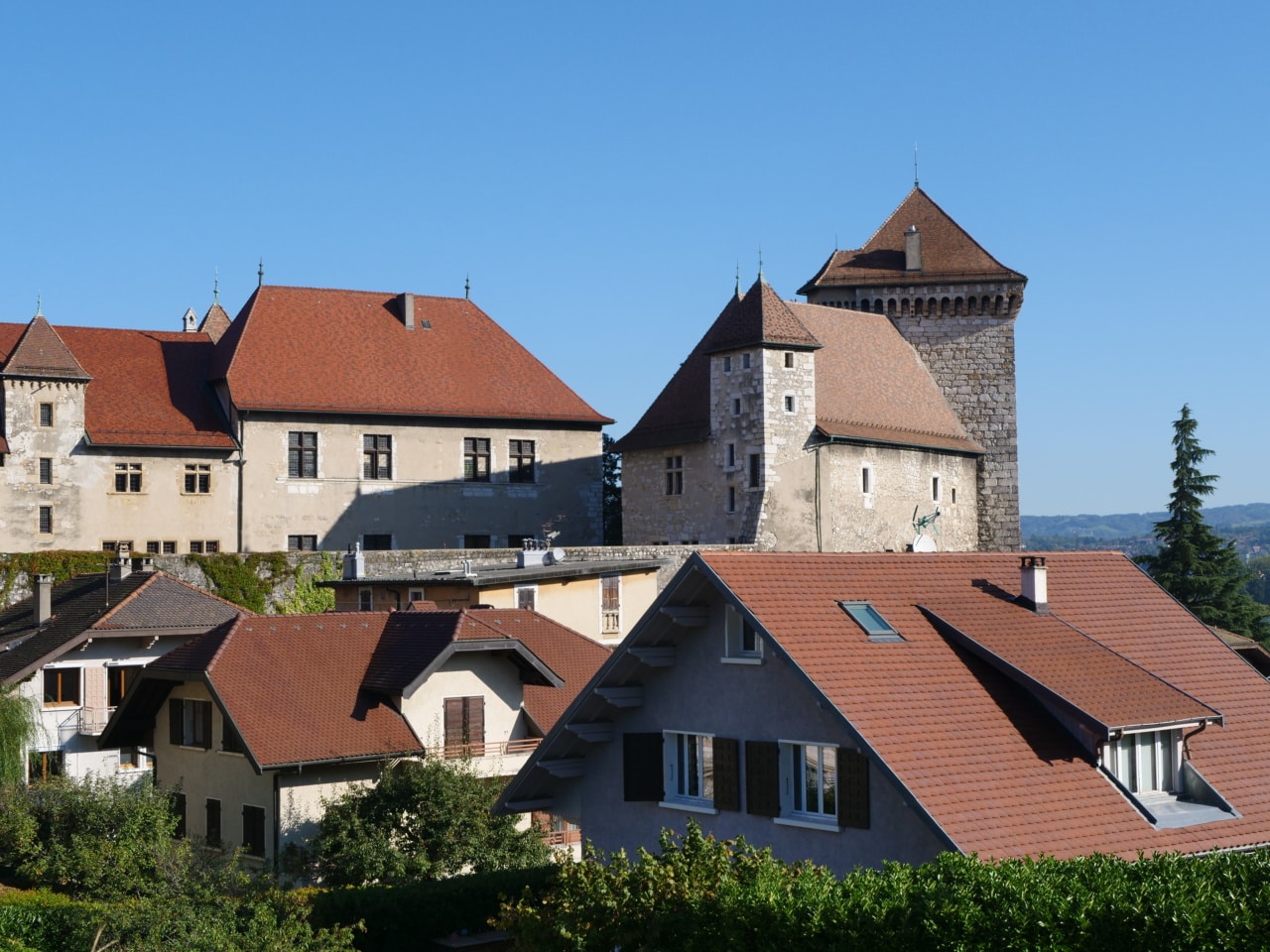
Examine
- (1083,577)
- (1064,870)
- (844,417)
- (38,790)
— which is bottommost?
(38,790)

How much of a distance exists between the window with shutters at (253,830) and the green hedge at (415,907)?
500 centimetres

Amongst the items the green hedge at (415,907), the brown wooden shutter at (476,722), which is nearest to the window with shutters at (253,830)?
the brown wooden shutter at (476,722)

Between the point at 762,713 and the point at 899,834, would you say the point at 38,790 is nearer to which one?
the point at 762,713

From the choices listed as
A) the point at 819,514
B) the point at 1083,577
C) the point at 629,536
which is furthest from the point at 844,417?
the point at 1083,577

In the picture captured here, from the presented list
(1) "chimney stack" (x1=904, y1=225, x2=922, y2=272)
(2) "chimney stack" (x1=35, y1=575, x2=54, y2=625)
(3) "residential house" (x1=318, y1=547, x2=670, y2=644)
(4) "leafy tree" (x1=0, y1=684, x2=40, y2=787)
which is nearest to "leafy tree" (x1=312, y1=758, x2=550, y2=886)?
(4) "leafy tree" (x1=0, y1=684, x2=40, y2=787)

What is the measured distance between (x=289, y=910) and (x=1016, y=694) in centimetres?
852

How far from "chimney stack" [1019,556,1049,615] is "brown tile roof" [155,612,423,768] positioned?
12.0 m

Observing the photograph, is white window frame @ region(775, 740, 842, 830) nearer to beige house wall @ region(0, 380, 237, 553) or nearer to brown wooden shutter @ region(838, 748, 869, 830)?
brown wooden shutter @ region(838, 748, 869, 830)

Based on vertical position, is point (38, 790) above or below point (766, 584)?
below

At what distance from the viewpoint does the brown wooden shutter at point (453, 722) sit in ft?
96.3

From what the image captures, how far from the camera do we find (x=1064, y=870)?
12.5m

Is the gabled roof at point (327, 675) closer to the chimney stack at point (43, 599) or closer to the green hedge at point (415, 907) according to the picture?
the green hedge at point (415, 907)

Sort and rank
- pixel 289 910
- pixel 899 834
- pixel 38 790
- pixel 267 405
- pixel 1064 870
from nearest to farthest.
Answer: pixel 1064 870, pixel 899 834, pixel 289 910, pixel 38 790, pixel 267 405

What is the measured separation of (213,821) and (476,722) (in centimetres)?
504
